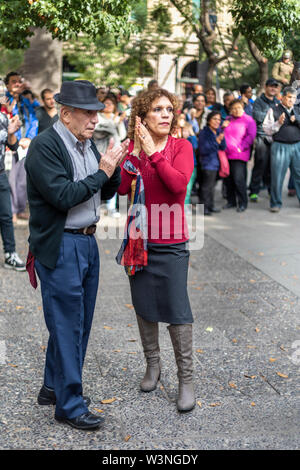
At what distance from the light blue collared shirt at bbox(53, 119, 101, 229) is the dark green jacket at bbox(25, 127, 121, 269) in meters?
0.04

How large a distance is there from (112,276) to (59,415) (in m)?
3.54

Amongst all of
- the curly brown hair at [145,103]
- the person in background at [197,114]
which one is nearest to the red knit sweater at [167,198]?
the curly brown hair at [145,103]

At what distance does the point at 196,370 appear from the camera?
4.90 metres

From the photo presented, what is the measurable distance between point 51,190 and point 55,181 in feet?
0.18

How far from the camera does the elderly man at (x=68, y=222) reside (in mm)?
3746

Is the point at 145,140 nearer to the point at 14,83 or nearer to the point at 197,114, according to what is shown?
the point at 14,83

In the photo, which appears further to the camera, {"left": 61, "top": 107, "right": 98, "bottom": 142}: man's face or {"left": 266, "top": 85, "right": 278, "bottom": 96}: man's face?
{"left": 266, "top": 85, "right": 278, "bottom": 96}: man's face

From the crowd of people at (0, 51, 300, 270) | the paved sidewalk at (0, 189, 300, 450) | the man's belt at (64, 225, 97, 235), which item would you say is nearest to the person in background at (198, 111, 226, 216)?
A: the crowd of people at (0, 51, 300, 270)

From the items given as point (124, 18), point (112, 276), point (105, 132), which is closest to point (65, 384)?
point (112, 276)

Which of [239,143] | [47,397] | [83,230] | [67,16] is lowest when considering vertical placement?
[239,143]

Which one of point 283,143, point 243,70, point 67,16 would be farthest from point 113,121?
point 243,70

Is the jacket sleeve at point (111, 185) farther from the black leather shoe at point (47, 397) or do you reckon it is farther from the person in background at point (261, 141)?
the person in background at point (261, 141)

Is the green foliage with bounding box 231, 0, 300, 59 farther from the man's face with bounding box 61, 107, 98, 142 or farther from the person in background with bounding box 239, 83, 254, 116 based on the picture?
the person in background with bounding box 239, 83, 254, 116

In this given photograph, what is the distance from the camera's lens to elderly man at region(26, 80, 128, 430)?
3746mm
